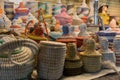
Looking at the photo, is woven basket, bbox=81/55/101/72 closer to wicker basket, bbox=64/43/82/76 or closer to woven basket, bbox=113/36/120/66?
wicker basket, bbox=64/43/82/76

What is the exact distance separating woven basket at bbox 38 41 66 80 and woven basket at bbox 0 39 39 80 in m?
0.03

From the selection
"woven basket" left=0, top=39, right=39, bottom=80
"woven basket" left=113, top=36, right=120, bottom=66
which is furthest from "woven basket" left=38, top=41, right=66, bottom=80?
"woven basket" left=113, top=36, right=120, bottom=66

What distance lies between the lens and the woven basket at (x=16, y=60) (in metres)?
0.50

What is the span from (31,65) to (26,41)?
72 mm

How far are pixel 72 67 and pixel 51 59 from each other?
10cm

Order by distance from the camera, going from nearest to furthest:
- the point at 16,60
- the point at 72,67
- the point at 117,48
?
the point at 16,60
the point at 72,67
the point at 117,48

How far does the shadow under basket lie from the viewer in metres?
0.63

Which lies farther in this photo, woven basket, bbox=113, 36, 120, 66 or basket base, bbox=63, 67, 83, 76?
woven basket, bbox=113, 36, 120, 66

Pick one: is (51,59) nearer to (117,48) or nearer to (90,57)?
(90,57)

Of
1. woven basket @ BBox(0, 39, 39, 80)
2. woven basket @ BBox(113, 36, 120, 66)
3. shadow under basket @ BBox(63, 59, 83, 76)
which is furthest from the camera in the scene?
woven basket @ BBox(113, 36, 120, 66)

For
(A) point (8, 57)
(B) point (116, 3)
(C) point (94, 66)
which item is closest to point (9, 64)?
(A) point (8, 57)

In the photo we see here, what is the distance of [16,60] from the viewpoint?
52 cm

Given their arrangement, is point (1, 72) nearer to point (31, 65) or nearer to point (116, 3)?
point (31, 65)

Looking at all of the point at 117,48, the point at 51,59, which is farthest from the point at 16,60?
the point at 117,48
